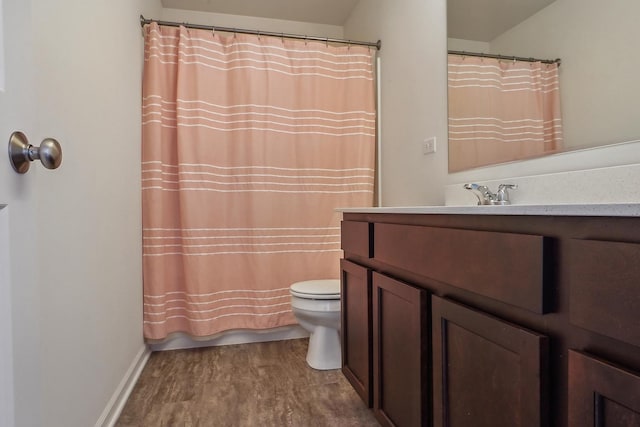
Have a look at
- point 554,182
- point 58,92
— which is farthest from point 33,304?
point 554,182

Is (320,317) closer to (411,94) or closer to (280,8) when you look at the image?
(411,94)

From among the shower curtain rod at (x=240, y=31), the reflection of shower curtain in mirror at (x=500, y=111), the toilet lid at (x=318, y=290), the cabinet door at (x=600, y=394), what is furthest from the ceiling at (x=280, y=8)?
the cabinet door at (x=600, y=394)

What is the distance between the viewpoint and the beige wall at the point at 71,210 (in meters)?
0.57

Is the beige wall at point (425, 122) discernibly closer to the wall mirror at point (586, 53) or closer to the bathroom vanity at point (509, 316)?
the wall mirror at point (586, 53)

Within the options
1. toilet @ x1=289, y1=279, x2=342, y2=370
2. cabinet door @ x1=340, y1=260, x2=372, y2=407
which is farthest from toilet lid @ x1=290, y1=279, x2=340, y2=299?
cabinet door @ x1=340, y1=260, x2=372, y2=407

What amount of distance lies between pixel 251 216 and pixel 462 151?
Result: 1.32 meters

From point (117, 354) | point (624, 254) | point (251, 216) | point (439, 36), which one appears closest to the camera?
point (624, 254)

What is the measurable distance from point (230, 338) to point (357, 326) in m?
1.21

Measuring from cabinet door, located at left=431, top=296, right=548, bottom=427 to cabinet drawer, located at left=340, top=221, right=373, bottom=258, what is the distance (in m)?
0.45

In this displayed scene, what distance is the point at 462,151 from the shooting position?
162cm

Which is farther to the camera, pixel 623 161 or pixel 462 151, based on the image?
pixel 462 151

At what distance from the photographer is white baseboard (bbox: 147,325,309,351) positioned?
224 cm

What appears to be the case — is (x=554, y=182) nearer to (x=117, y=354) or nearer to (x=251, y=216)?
(x=251, y=216)

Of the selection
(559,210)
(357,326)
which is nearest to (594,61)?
(559,210)
